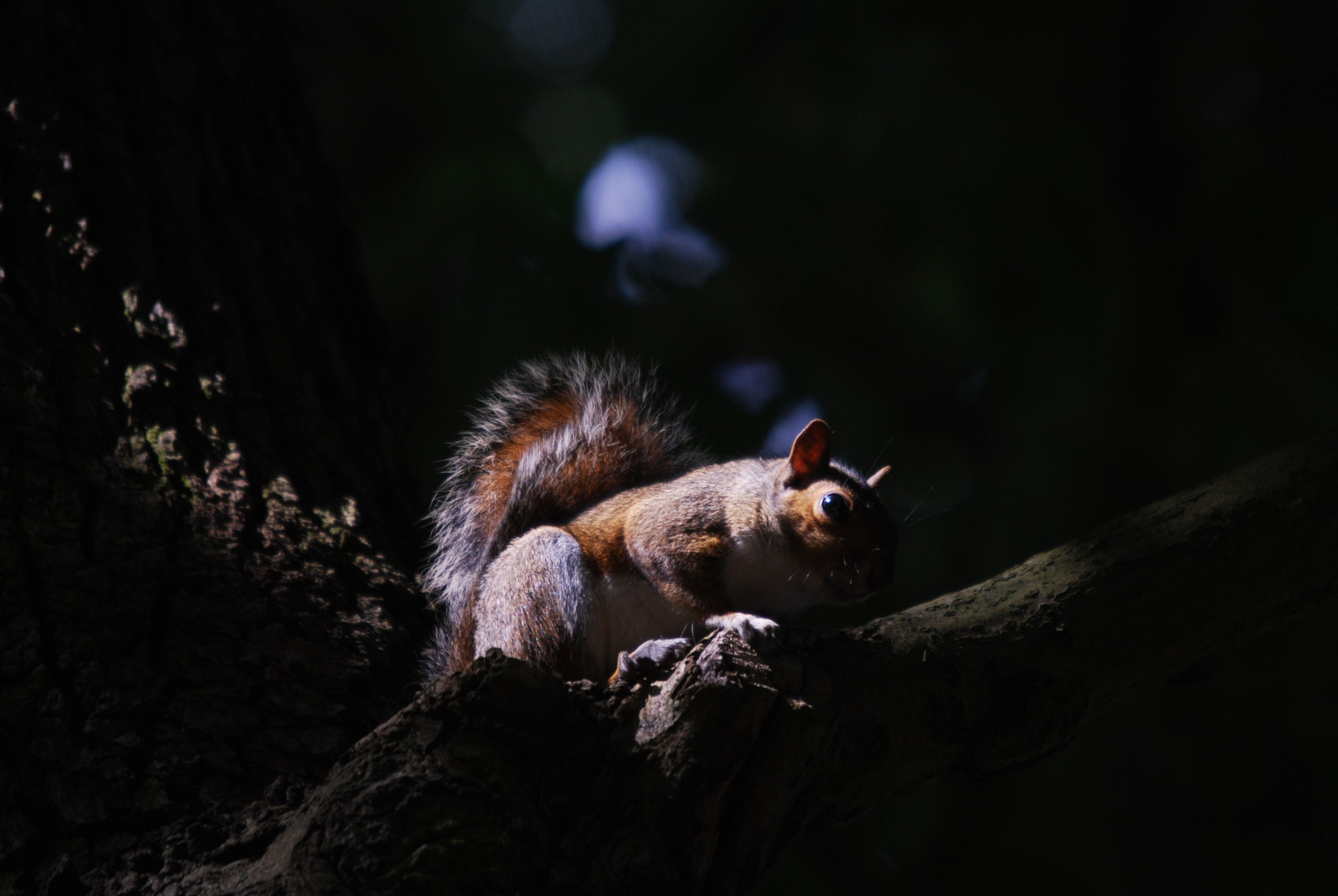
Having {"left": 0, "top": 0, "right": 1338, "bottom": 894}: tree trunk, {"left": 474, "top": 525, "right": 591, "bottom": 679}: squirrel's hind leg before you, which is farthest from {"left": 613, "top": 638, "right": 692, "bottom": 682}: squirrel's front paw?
{"left": 0, "top": 0, "right": 1338, "bottom": 894}: tree trunk

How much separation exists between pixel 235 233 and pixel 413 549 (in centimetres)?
86

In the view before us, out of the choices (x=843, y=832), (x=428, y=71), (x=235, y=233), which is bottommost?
(x=843, y=832)

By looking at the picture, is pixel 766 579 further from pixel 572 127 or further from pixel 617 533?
pixel 572 127

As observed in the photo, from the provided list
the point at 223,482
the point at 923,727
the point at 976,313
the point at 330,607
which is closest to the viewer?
the point at 923,727

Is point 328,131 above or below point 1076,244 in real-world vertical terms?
above

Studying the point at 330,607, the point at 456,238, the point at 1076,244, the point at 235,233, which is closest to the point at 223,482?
the point at 330,607

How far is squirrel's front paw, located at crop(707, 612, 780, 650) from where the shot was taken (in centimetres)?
164

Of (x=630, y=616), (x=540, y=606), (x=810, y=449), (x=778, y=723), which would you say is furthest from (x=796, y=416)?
(x=778, y=723)

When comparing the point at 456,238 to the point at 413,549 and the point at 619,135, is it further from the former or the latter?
the point at 413,549

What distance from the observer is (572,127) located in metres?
4.07

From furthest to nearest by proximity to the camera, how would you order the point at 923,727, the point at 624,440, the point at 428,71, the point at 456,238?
the point at 428,71, the point at 456,238, the point at 624,440, the point at 923,727

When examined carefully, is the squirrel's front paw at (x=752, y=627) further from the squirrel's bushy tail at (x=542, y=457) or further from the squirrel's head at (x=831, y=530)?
the squirrel's bushy tail at (x=542, y=457)

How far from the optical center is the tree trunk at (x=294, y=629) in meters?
1.24

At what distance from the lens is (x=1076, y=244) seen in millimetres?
3271
